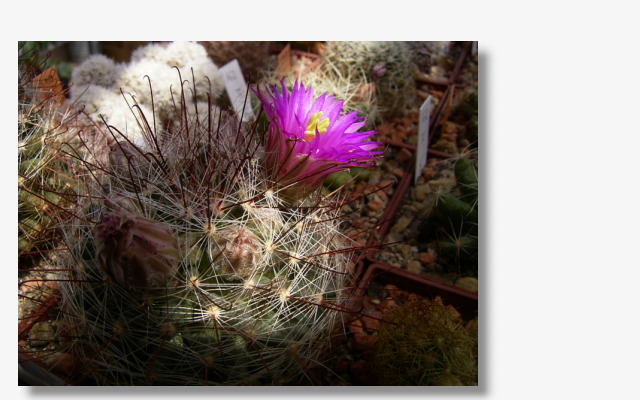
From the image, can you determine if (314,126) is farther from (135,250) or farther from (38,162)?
(38,162)

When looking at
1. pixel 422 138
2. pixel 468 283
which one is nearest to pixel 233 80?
pixel 422 138

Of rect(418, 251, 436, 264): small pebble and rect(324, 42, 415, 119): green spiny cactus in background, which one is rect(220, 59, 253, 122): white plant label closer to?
rect(324, 42, 415, 119): green spiny cactus in background

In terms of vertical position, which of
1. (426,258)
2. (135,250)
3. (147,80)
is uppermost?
(147,80)

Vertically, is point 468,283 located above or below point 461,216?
below

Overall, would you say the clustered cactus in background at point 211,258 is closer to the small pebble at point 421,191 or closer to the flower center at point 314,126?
the flower center at point 314,126

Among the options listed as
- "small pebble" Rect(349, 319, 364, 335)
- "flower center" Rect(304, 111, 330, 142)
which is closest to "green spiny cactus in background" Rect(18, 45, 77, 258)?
"flower center" Rect(304, 111, 330, 142)

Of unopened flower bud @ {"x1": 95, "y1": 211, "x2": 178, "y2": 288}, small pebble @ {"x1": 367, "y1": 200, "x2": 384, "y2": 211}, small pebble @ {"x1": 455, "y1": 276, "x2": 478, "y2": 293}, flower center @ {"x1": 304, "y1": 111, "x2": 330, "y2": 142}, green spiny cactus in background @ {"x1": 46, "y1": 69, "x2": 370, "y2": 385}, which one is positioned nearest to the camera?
unopened flower bud @ {"x1": 95, "y1": 211, "x2": 178, "y2": 288}

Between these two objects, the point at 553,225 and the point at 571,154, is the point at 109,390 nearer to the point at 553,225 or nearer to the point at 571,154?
the point at 553,225
